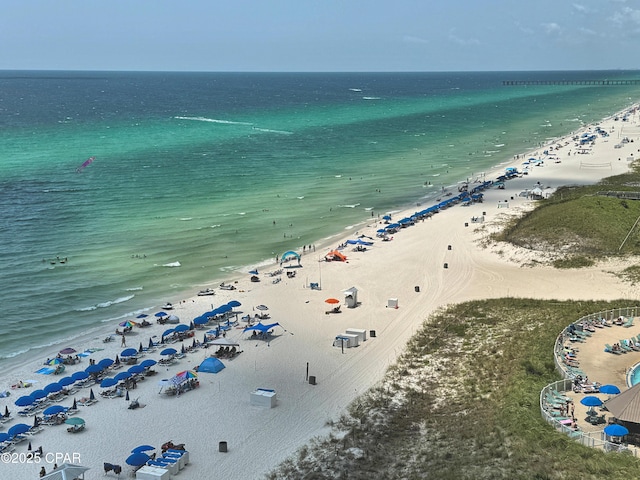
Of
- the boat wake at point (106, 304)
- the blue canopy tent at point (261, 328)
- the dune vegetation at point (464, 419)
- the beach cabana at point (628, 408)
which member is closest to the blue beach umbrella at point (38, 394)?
the blue canopy tent at point (261, 328)

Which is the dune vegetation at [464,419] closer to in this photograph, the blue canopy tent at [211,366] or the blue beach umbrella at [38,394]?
the blue canopy tent at [211,366]

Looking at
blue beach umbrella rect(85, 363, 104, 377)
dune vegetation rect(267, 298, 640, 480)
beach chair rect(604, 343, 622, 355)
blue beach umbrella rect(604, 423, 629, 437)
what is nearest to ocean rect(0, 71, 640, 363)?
blue beach umbrella rect(85, 363, 104, 377)

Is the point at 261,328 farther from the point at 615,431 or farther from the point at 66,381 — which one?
the point at 615,431

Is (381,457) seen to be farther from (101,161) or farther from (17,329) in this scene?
(101,161)

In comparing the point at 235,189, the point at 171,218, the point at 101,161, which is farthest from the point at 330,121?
the point at 171,218

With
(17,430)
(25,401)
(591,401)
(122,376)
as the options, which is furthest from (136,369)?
(591,401)
